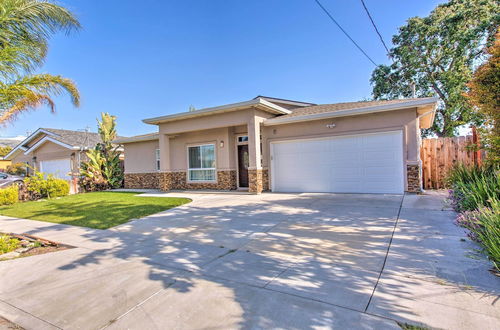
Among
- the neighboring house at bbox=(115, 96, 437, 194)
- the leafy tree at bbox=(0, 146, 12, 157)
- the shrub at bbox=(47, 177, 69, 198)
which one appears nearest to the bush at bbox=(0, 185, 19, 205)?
the shrub at bbox=(47, 177, 69, 198)

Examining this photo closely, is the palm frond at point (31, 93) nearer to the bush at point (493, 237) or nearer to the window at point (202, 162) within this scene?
the window at point (202, 162)

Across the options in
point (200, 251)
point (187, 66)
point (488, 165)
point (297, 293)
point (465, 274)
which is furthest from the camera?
point (187, 66)

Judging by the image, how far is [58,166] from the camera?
1933cm

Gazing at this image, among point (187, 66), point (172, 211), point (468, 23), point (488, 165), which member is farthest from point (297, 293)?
point (468, 23)

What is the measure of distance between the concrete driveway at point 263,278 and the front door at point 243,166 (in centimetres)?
700

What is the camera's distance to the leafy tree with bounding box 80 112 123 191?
1564cm

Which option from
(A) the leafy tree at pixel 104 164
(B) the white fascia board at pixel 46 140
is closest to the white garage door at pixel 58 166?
(B) the white fascia board at pixel 46 140

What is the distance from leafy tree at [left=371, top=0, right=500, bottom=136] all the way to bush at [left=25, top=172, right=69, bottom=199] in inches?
825

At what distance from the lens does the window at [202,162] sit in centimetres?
1361

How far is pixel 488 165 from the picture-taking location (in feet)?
20.5

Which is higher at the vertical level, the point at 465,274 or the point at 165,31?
the point at 165,31

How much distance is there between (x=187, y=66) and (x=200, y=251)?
53.9ft

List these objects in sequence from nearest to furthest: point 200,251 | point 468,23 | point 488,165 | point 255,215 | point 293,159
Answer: point 200,251
point 488,165
point 255,215
point 293,159
point 468,23

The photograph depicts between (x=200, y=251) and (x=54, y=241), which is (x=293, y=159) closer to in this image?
(x=200, y=251)
